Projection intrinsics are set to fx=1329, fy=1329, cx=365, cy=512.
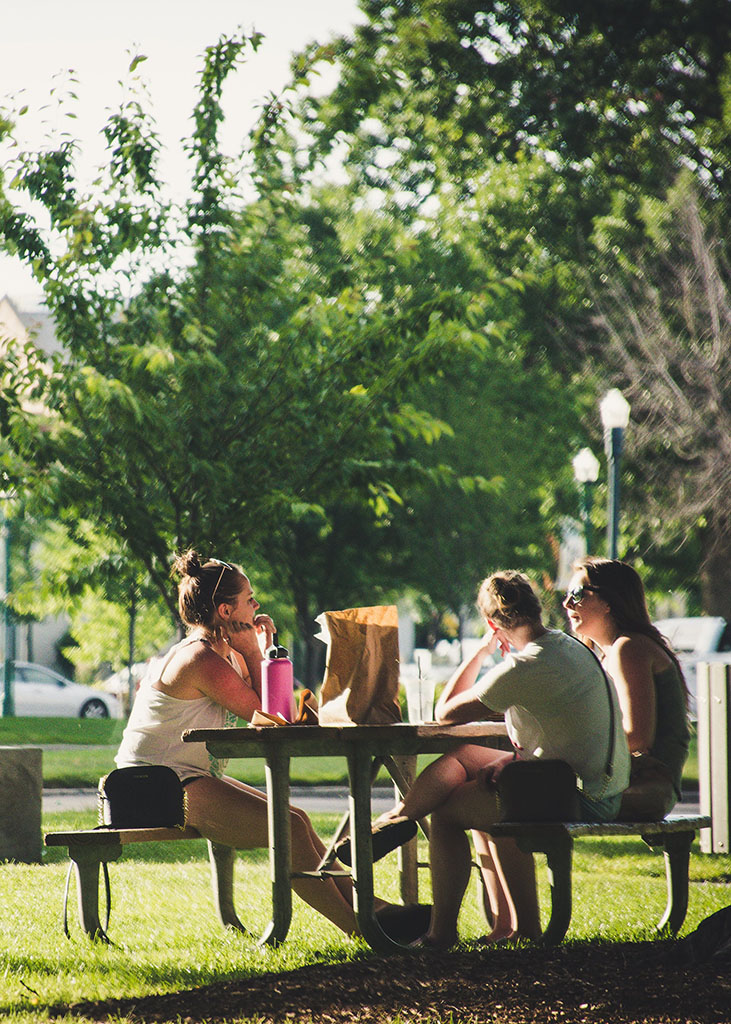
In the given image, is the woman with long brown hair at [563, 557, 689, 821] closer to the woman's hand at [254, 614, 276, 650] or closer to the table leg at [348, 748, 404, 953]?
the table leg at [348, 748, 404, 953]

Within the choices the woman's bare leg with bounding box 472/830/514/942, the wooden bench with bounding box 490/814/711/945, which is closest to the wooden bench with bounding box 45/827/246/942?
the woman's bare leg with bounding box 472/830/514/942

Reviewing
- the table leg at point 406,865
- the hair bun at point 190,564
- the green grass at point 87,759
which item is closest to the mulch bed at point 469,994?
the table leg at point 406,865

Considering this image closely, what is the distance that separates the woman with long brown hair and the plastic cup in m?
0.70

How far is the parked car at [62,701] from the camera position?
32.8 m

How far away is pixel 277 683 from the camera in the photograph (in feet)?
17.6

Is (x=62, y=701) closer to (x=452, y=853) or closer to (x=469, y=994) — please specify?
(x=452, y=853)

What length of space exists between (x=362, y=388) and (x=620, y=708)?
19.3ft

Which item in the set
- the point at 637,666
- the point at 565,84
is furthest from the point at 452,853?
the point at 565,84

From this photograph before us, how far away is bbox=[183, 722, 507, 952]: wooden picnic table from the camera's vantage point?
204 inches

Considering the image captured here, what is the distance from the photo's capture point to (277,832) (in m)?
5.31

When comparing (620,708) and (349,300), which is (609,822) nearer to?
(620,708)

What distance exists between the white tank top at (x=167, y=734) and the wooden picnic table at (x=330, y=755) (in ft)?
0.99

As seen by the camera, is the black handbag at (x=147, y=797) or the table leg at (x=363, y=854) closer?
the table leg at (x=363, y=854)

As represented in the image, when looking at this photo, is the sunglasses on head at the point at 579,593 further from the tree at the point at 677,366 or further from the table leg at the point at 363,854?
the tree at the point at 677,366
